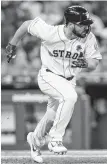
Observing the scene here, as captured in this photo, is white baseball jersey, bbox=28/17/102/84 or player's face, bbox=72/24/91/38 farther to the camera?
white baseball jersey, bbox=28/17/102/84

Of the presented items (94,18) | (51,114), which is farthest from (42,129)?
(94,18)

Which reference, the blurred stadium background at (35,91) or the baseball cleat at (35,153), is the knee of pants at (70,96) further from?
the blurred stadium background at (35,91)

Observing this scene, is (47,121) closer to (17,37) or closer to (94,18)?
(17,37)

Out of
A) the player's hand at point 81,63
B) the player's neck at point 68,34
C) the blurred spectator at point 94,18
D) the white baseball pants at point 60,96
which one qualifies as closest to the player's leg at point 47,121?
the white baseball pants at point 60,96

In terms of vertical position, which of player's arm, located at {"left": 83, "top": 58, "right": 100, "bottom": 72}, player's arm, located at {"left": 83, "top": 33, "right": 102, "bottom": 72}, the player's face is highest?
the player's face

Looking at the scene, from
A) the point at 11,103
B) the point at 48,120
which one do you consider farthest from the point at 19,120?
the point at 48,120

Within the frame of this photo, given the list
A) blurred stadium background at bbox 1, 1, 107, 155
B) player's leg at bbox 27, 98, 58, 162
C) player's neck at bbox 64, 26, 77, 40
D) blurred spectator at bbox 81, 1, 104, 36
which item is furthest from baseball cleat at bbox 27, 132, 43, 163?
blurred spectator at bbox 81, 1, 104, 36

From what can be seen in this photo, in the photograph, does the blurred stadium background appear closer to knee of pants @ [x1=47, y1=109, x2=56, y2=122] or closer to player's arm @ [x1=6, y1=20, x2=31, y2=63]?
knee of pants @ [x1=47, y1=109, x2=56, y2=122]

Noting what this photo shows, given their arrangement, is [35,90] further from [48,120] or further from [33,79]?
[48,120]
